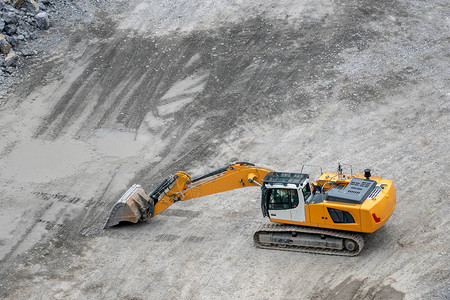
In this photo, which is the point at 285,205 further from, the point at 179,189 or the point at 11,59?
the point at 11,59

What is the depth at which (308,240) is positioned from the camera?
677 inches

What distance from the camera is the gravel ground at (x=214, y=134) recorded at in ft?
56.0

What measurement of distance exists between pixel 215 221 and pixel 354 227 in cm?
430

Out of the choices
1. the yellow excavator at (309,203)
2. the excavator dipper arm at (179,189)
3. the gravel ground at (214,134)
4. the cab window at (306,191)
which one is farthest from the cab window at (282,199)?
the gravel ground at (214,134)

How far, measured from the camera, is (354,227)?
16.6 meters

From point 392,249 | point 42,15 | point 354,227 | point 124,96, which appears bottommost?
point 392,249

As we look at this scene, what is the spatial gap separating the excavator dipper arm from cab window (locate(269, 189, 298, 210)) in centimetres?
57

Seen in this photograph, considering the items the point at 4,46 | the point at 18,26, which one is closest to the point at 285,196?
the point at 4,46

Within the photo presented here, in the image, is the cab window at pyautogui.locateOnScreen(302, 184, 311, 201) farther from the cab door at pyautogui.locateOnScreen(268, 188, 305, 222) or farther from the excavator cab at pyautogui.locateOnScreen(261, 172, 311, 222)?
the cab door at pyautogui.locateOnScreen(268, 188, 305, 222)

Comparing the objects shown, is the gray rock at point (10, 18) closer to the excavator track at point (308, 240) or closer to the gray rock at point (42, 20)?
the gray rock at point (42, 20)

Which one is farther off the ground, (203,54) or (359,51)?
(203,54)

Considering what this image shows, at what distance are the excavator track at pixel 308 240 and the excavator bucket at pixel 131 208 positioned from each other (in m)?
3.41

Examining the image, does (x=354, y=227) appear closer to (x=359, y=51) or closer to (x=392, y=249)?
(x=392, y=249)

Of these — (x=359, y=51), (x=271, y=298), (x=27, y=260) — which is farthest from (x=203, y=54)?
(x=271, y=298)
